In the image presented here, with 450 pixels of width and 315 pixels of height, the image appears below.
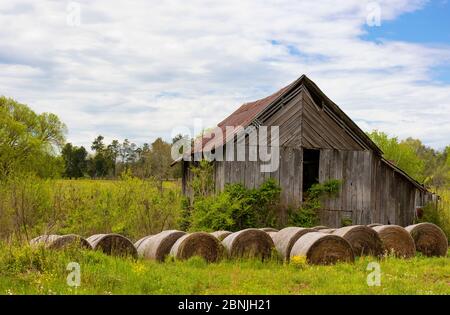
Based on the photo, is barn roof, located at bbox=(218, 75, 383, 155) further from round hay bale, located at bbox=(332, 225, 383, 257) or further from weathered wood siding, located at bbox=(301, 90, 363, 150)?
round hay bale, located at bbox=(332, 225, 383, 257)

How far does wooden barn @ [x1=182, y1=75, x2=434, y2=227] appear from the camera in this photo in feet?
74.5

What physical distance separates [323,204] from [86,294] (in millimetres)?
15062

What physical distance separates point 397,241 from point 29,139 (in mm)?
38047

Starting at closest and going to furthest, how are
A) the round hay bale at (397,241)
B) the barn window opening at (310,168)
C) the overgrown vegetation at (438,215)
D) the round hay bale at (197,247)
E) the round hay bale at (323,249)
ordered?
the round hay bale at (323,249)
the round hay bale at (197,247)
the round hay bale at (397,241)
the overgrown vegetation at (438,215)
the barn window opening at (310,168)

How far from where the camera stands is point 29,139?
48.2 metres

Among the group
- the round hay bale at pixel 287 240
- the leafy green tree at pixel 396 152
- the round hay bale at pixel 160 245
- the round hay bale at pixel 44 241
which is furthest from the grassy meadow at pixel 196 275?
the leafy green tree at pixel 396 152

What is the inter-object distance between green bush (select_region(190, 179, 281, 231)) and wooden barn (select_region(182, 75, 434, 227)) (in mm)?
486

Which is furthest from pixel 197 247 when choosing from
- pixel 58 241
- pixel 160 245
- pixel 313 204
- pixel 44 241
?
pixel 313 204

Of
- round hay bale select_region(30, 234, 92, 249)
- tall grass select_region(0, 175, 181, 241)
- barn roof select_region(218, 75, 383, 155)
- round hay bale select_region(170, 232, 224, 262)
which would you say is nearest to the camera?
round hay bale select_region(30, 234, 92, 249)

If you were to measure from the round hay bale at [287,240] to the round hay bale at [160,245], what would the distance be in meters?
2.59

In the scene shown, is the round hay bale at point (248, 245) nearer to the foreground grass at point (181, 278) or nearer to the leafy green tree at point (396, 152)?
the foreground grass at point (181, 278)

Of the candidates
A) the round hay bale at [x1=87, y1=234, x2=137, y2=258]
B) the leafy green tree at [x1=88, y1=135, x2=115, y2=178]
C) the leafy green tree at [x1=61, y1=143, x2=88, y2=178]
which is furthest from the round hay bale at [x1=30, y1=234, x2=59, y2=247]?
the leafy green tree at [x1=61, y1=143, x2=88, y2=178]

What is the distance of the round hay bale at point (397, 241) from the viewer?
53.3ft

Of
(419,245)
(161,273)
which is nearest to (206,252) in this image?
(161,273)
